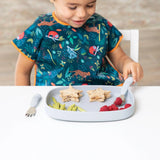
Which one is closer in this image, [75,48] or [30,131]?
[30,131]

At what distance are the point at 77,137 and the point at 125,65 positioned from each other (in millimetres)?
522

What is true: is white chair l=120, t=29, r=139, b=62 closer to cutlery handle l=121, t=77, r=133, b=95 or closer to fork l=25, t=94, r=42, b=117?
cutlery handle l=121, t=77, r=133, b=95

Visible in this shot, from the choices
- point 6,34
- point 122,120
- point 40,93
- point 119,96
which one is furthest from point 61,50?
point 6,34

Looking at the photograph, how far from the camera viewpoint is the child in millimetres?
1270

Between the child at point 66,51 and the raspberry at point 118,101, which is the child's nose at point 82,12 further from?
Answer: the raspberry at point 118,101

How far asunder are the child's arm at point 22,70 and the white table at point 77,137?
0.37 metres

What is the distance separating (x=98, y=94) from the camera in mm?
970

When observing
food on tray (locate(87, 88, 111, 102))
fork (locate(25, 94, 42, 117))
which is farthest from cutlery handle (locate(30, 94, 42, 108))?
food on tray (locate(87, 88, 111, 102))

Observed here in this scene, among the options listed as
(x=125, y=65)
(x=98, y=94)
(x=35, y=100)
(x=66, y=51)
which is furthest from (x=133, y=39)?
(x=35, y=100)

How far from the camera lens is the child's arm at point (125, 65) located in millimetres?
1141

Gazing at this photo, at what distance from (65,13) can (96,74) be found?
0.35 meters

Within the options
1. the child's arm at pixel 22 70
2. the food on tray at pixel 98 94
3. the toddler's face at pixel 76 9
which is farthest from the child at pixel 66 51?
the food on tray at pixel 98 94

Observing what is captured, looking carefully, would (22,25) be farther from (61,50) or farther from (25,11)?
(61,50)

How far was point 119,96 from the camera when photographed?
0.99m
